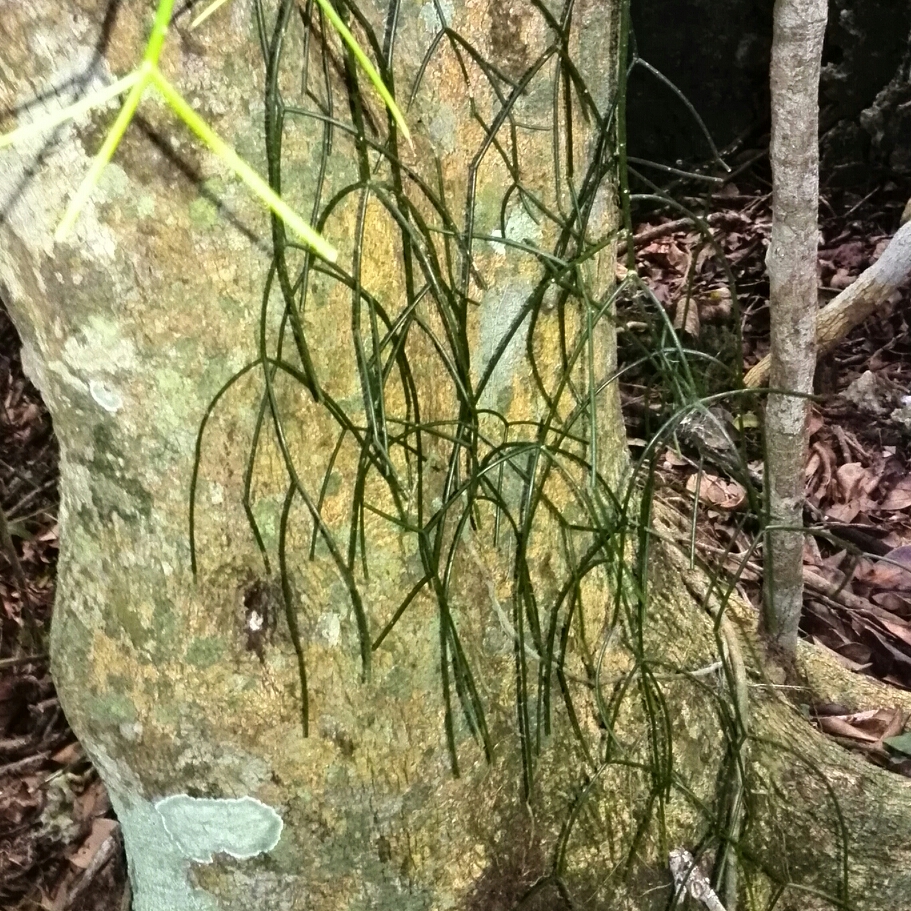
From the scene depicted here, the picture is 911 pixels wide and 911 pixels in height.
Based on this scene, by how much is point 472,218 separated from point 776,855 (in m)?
0.80

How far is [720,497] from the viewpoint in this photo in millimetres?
Result: 1854

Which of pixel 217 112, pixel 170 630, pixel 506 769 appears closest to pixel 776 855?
pixel 506 769

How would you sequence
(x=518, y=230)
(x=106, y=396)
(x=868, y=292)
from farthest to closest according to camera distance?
(x=868, y=292), (x=518, y=230), (x=106, y=396)

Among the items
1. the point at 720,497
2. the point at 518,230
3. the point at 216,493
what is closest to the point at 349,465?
the point at 216,493

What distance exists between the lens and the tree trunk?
1.98 ft

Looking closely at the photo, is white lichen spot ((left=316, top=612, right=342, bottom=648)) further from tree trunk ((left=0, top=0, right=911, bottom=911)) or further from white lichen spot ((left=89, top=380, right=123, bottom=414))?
white lichen spot ((left=89, top=380, right=123, bottom=414))

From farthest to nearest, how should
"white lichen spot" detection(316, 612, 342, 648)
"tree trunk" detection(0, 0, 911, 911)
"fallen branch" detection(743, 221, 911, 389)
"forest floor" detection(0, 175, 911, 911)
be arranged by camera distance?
"fallen branch" detection(743, 221, 911, 389)
"forest floor" detection(0, 175, 911, 911)
"white lichen spot" detection(316, 612, 342, 648)
"tree trunk" detection(0, 0, 911, 911)

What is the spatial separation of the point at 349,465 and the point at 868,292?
4.62 feet

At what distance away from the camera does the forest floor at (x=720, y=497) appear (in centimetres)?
129

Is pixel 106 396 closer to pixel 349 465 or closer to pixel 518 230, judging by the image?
pixel 349 465

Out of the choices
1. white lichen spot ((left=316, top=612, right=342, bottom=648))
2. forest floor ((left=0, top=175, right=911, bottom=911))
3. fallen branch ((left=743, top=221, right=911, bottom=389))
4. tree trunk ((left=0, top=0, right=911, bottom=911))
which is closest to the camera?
tree trunk ((left=0, top=0, right=911, bottom=911))

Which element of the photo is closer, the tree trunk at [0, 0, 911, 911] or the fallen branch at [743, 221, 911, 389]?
the tree trunk at [0, 0, 911, 911]

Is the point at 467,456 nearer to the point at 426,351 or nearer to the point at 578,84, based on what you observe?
the point at 426,351

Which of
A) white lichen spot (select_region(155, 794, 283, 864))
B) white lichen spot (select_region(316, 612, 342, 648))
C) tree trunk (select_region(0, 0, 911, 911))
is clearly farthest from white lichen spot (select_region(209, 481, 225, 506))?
white lichen spot (select_region(155, 794, 283, 864))
